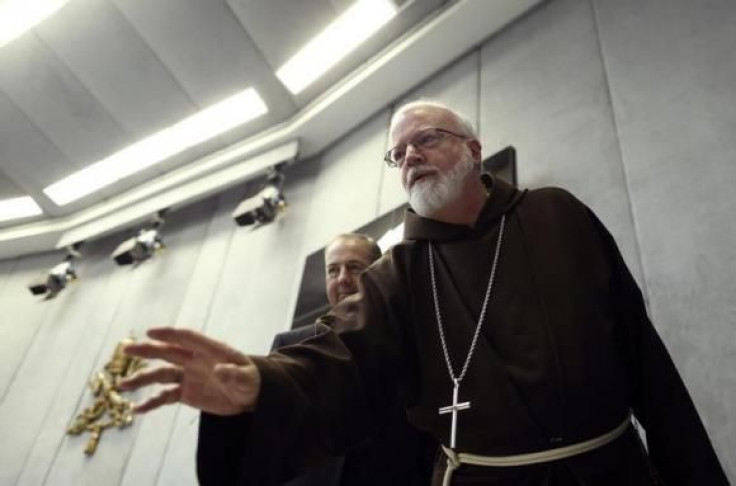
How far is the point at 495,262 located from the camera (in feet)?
3.39

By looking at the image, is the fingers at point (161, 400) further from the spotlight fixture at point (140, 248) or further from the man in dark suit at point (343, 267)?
the spotlight fixture at point (140, 248)

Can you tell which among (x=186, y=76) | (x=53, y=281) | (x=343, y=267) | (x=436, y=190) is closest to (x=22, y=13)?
(x=186, y=76)

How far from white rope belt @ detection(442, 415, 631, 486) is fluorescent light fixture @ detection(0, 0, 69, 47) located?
145 inches

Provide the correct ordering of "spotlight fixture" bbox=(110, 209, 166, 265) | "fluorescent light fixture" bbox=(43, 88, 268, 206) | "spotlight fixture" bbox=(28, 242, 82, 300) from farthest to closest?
"spotlight fixture" bbox=(28, 242, 82, 300) → "spotlight fixture" bbox=(110, 209, 166, 265) → "fluorescent light fixture" bbox=(43, 88, 268, 206)

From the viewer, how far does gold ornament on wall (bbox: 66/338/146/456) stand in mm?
3170

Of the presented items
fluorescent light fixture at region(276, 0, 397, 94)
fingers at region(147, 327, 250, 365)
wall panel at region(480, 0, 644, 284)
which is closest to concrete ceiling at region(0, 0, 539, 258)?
fluorescent light fixture at region(276, 0, 397, 94)

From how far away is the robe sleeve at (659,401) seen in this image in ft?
2.82

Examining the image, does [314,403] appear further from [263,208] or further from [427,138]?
[263,208]

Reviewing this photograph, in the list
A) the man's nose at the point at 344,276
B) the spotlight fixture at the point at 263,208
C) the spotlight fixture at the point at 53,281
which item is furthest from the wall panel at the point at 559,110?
the spotlight fixture at the point at 53,281

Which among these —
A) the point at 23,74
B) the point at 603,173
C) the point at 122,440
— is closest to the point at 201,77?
the point at 23,74

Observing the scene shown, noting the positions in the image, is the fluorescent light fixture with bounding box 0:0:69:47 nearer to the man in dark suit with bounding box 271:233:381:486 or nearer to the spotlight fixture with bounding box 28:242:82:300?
the spotlight fixture with bounding box 28:242:82:300

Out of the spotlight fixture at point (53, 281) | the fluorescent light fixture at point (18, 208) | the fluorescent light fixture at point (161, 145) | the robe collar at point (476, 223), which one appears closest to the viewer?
the robe collar at point (476, 223)

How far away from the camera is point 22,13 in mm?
3209

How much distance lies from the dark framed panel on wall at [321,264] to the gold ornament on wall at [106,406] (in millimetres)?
1234
